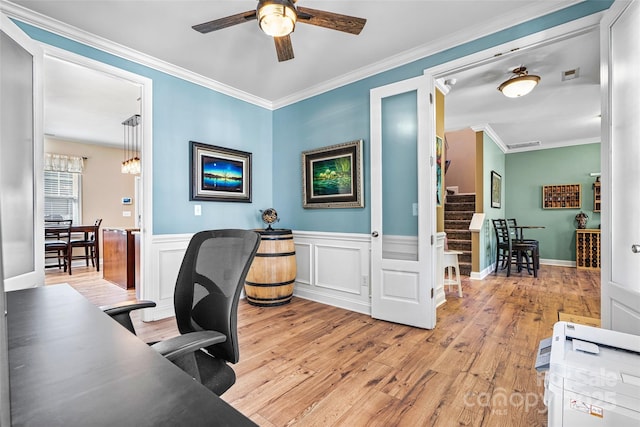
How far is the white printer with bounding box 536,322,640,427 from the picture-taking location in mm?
892

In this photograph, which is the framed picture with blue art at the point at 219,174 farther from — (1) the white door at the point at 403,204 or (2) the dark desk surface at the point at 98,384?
(2) the dark desk surface at the point at 98,384

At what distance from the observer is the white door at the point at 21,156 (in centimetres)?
168

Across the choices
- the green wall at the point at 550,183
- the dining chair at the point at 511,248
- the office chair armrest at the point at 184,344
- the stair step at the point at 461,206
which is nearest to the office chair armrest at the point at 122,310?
the office chair armrest at the point at 184,344

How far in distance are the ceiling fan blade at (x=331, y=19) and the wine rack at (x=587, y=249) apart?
21.4 feet

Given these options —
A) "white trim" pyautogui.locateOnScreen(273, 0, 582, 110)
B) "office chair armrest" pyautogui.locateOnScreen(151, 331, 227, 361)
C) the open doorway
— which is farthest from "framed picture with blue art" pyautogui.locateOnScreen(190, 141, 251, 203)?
"office chair armrest" pyautogui.locateOnScreen(151, 331, 227, 361)

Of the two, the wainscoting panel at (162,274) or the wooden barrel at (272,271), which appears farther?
the wooden barrel at (272,271)

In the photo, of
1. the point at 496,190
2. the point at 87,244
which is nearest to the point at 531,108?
the point at 496,190

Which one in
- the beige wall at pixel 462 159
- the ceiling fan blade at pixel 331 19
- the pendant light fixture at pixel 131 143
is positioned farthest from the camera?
the beige wall at pixel 462 159

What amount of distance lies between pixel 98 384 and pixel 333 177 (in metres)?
3.03

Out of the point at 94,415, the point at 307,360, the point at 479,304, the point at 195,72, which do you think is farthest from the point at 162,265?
the point at 479,304

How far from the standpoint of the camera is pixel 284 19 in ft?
5.82

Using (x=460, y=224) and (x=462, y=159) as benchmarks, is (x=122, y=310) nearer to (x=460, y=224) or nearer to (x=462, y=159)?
(x=460, y=224)

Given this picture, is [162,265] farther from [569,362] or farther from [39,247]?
[569,362]

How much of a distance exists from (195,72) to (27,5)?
1311 millimetres
